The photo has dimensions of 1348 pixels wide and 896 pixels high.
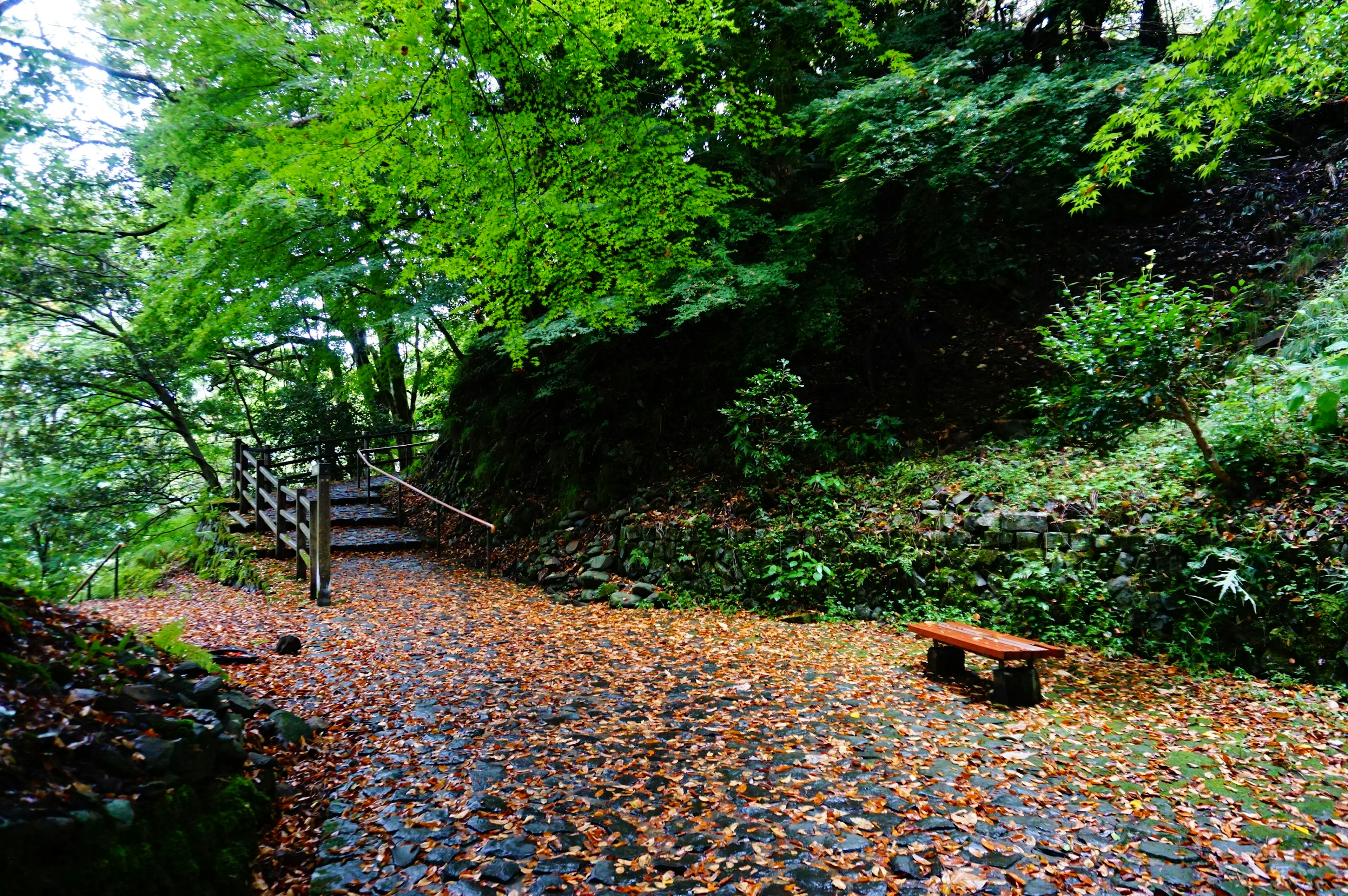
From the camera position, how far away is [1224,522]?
4.76m

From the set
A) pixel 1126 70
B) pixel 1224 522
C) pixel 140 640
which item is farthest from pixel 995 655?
pixel 1126 70

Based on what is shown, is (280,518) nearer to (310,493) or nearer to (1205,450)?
(310,493)

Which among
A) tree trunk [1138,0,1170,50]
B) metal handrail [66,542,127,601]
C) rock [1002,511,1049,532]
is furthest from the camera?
tree trunk [1138,0,1170,50]

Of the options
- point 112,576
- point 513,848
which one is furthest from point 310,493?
point 513,848

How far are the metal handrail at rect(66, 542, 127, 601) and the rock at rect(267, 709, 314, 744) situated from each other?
6690 mm

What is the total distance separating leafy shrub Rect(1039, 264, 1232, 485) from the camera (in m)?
5.07

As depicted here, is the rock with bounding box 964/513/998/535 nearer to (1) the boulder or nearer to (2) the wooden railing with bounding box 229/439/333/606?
(1) the boulder

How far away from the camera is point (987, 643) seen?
4.30 m

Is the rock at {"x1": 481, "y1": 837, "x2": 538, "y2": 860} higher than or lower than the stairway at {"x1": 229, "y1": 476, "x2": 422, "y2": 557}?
lower

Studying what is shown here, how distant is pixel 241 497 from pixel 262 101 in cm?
691

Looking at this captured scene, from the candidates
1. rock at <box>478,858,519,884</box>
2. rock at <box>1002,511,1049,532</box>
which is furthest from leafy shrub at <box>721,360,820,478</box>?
rock at <box>478,858,519,884</box>

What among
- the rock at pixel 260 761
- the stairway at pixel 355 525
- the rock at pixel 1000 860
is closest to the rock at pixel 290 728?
the rock at pixel 260 761

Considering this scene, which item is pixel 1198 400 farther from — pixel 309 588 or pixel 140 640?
pixel 309 588

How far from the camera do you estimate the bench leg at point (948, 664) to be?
486cm
